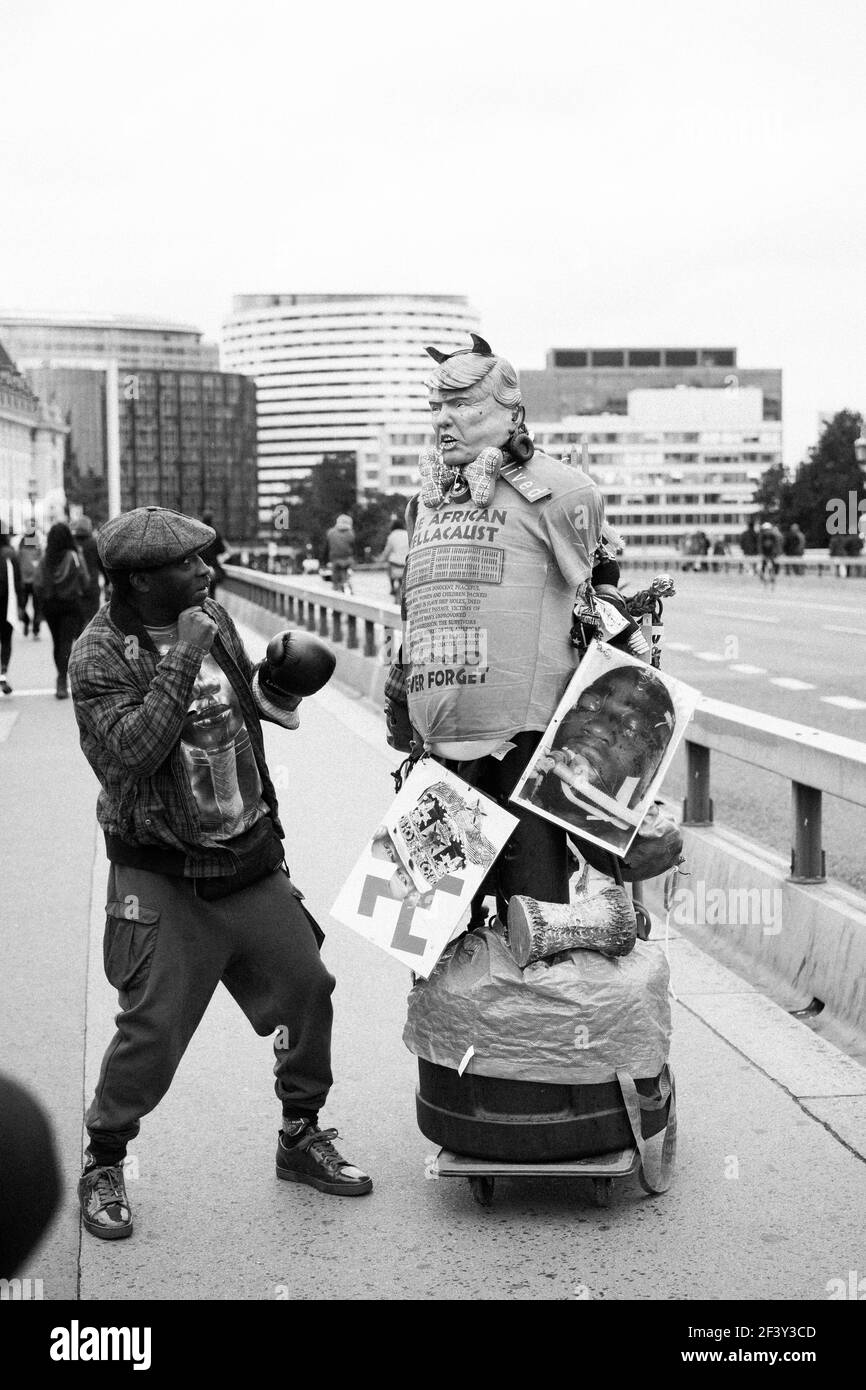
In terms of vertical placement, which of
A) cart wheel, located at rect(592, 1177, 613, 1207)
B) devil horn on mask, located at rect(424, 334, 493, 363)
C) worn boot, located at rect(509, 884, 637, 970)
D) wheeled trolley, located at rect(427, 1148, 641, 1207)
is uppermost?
devil horn on mask, located at rect(424, 334, 493, 363)

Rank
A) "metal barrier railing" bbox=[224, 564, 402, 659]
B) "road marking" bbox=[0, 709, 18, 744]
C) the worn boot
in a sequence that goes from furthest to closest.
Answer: "metal barrier railing" bbox=[224, 564, 402, 659], "road marking" bbox=[0, 709, 18, 744], the worn boot

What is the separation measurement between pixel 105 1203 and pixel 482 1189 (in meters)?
0.86

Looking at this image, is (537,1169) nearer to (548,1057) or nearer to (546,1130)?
(546,1130)

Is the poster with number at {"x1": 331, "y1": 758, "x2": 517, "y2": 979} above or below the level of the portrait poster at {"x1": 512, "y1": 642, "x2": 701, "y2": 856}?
below

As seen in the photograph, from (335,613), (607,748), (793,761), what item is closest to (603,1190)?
(607,748)

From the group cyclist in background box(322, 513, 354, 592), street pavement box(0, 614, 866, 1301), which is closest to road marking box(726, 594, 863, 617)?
cyclist in background box(322, 513, 354, 592)

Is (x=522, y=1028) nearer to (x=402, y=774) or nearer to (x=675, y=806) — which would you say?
(x=402, y=774)

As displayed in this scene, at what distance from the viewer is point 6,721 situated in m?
15.3

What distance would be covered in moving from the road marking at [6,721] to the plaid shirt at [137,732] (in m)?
9.95

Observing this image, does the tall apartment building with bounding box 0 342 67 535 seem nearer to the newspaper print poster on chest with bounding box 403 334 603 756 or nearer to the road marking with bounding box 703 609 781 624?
the road marking with bounding box 703 609 781 624

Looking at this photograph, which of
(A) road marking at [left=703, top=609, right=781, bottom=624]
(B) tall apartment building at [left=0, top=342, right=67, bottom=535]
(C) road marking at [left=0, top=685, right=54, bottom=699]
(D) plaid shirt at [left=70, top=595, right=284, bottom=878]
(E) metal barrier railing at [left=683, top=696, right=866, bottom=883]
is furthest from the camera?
(B) tall apartment building at [left=0, top=342, right=67, bottom=535]

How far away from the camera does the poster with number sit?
416 centimetres

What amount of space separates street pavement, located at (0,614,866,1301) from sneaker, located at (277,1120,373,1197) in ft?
0.11

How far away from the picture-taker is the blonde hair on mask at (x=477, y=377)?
4309 millimetres
